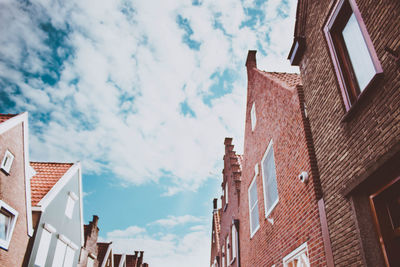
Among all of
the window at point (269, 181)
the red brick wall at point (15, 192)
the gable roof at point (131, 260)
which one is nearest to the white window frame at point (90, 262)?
the red brick wall at point (15, 192)

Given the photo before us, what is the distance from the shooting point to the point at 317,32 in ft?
20.1

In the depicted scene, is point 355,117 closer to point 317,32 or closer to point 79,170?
point 317,32

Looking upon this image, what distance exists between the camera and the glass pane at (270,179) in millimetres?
8469

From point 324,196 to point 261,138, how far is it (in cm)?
483

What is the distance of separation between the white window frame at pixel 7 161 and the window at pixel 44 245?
442 centimetres

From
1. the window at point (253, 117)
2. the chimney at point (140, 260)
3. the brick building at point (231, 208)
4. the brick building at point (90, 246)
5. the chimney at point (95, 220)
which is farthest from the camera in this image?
the chimney at point (140, 260)

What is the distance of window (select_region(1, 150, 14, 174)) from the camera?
12.5 metres

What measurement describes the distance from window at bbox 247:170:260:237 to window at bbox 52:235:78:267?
1252 centimetres

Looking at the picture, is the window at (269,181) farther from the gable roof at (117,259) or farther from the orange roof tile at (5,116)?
the gable roof at (117,259)

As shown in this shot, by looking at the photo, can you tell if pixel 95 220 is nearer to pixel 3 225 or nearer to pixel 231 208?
pixel 3 225

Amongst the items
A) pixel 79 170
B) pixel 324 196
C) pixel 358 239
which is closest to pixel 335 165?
pixel 324 196

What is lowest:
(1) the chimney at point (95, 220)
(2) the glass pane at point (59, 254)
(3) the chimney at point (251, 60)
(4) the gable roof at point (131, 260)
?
(2) the glass pane at point (59, 254)

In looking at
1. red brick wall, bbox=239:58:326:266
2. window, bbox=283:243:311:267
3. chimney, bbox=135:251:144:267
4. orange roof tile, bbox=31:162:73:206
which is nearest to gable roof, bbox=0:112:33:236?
orange roof tile, bbox=31:162:73:206

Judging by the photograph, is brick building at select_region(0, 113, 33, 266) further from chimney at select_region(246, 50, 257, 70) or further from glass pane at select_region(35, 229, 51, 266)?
chimney at select_region(246, 50, 257, 70)
